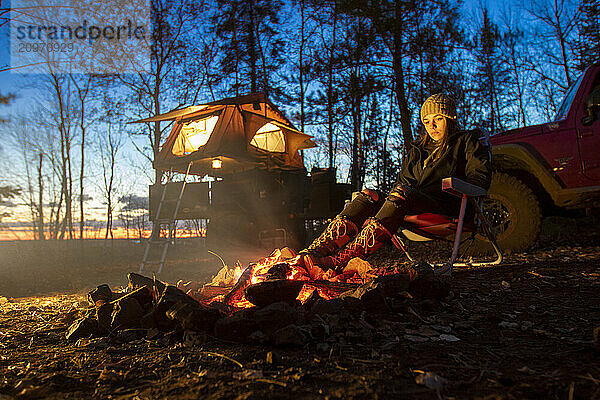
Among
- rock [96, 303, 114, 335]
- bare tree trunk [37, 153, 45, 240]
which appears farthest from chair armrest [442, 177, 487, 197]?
bare tree trunk [37, 153, 45, 240]

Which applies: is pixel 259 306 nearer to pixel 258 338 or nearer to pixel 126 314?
pixel 258 338

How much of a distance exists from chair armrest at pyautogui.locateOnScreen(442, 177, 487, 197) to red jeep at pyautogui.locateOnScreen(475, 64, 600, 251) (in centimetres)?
251

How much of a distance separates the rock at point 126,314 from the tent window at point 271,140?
6.32 meters

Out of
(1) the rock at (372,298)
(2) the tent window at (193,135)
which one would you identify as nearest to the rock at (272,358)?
(1) the rock at (372,298)

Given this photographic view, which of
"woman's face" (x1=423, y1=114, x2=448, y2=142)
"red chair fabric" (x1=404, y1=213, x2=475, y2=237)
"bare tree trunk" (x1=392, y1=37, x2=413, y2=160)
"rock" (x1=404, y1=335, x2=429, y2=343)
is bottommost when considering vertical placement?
"rock" (x1=404, y1=335, x2=429, y2=343)

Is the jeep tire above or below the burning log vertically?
above

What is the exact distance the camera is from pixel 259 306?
210 centimetres

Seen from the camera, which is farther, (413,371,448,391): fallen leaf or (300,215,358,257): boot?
(300,215,358,257): boot

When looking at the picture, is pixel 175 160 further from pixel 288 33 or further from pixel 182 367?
pixel 288 33

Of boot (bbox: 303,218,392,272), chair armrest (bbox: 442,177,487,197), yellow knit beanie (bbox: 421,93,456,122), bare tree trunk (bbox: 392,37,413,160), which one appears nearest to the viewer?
chair armrest (bbox: 442,177,487,197)

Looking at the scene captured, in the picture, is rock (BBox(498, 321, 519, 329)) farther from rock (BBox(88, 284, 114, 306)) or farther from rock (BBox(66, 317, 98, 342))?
rock (BBox(88, 284, 114, 306))

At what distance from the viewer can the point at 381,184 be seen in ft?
53.3

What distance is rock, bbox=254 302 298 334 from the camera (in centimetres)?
179

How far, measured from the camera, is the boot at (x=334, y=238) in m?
2.80
